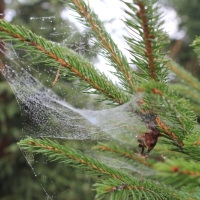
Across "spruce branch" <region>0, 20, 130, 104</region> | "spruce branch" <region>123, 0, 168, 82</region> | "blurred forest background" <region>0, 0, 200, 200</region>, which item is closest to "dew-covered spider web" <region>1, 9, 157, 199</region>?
"spruce branch" <region>0, 20, 130, 104</region>

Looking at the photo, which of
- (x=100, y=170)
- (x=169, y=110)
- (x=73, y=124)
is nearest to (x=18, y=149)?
(x=73, y=124)

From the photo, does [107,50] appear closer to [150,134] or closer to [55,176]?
[150,134]

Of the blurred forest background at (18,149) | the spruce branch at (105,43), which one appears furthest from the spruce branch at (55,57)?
the blurred forest background at (18,149)

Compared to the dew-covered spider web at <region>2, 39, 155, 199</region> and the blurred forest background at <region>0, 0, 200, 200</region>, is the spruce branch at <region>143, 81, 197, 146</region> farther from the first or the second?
the blurred forest background at <region>0, 0, 200, 200</region>

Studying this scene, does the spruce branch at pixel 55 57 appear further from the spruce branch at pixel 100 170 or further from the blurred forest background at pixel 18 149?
the blurred forest background at pixel 18 149

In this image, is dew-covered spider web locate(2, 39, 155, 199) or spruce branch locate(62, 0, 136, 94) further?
dew-covered spider web locate(2, 39, 155, 199)

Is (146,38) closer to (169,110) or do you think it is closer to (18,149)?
(169,110)
